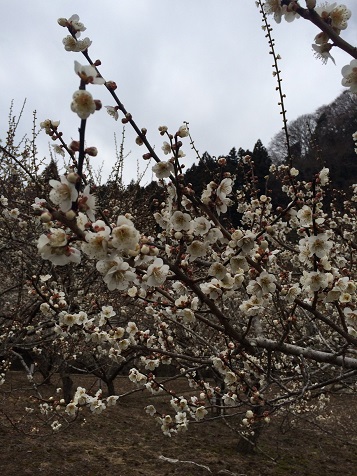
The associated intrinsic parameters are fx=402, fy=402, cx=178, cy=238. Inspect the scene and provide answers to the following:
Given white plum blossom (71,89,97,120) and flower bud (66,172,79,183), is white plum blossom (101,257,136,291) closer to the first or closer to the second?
flower bud (66,172,79,183)

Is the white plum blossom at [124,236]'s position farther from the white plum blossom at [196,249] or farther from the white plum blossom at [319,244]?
the white plum blossom at [319,244]

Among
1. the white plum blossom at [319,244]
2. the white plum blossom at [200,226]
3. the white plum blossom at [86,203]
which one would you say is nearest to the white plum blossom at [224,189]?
the white plum blossom at [200,226]

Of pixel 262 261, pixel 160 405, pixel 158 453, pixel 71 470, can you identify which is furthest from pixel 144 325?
pixel 262 261

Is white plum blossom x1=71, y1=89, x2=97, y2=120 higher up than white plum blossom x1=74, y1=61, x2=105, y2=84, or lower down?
lower down

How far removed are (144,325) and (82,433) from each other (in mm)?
2373

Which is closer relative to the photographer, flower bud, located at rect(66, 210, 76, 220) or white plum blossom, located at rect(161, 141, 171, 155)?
flower bud, located at rect(66, 210, 76, 220)

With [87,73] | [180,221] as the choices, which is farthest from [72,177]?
[180,221]

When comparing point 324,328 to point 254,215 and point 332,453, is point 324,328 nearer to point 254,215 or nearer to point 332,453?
point 332,453

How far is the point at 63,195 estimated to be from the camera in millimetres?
1321

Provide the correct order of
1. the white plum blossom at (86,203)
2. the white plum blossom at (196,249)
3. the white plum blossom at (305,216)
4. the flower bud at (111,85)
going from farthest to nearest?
the white plum blossom at (305,216)
the white plum blossom at (196,249)
the flower bud at (111,85)
the white plum blossom at (86,203)

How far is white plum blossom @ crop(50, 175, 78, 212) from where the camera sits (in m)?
1.30

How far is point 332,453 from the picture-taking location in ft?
26.8

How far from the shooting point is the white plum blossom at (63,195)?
51.1 inches

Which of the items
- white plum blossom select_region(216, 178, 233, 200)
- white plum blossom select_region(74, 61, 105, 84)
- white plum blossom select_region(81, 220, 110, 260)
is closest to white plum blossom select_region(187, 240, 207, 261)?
white plum blossom select_region(216, 178, 233, 200)
